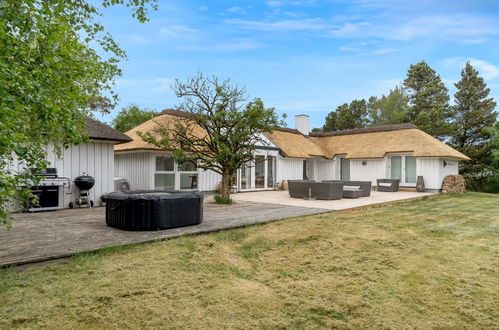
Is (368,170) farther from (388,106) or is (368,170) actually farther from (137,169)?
(388,106)

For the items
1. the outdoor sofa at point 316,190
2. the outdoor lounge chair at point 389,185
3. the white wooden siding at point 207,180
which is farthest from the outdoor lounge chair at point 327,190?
the outdoor lounge chair at point 389,185

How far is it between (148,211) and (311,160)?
16687mm

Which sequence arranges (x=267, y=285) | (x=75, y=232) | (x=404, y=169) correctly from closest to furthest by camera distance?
(x=267, y=285) < (x=75, y=232) < (x=404, y=169)

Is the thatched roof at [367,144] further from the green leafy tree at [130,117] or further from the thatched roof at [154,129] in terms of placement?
the green leafy tree at [130,117]

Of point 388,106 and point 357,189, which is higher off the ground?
point 388,106

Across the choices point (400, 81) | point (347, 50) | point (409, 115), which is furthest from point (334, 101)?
point (347, 50)

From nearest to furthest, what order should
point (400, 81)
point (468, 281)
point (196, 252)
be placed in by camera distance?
point (468, 281)
point (196, 252)
point (400, 81)

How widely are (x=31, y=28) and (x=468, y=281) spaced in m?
5.58

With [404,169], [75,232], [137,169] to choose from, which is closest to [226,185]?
[137,169]

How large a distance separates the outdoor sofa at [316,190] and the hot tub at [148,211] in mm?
6851

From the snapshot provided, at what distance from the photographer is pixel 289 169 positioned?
18000 mm

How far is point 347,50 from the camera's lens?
13344 mm

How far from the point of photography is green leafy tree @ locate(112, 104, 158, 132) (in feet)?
98.2

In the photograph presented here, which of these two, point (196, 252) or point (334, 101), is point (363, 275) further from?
point (334, 101)
